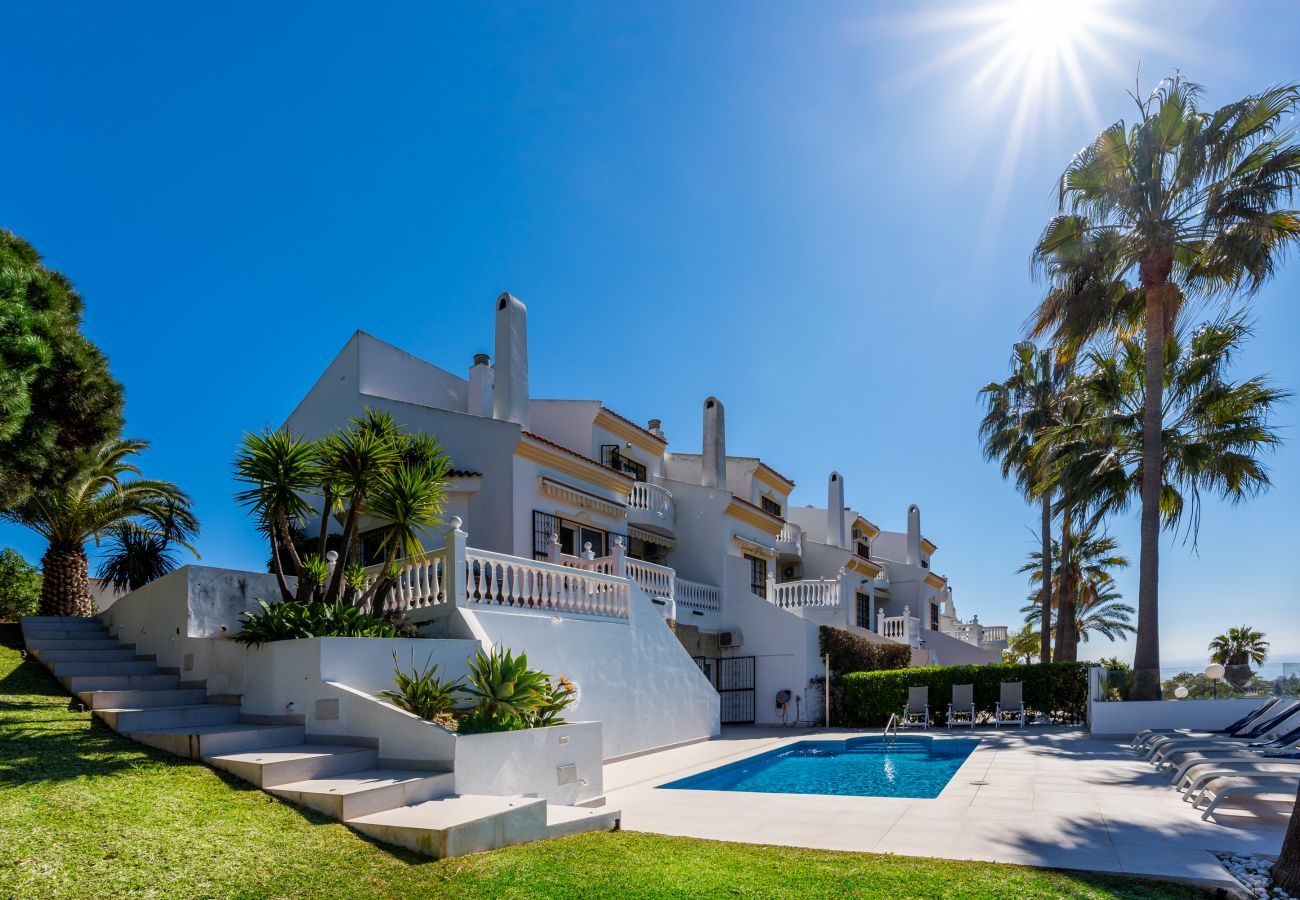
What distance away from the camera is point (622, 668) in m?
15.7

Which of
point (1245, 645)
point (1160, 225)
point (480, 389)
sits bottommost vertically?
point (1245, 645)

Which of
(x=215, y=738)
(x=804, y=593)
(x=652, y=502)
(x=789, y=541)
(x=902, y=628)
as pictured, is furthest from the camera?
(x=902, y=628)

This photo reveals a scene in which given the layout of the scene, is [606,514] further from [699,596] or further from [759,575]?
[759,575]

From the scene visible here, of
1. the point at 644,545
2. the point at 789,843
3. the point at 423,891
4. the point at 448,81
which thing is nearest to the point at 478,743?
the point at 423,891

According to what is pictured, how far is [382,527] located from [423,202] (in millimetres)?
8645

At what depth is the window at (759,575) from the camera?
28703 millimetres

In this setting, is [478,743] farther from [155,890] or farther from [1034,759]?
[1034,759]

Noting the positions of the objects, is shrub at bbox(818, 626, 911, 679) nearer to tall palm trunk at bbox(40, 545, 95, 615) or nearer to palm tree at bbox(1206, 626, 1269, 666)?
tall palm trunk at bbox(40, 545, 95, 615)

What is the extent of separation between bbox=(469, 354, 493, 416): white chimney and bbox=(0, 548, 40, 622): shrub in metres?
11.9

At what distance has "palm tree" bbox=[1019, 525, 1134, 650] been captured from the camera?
28969 mm

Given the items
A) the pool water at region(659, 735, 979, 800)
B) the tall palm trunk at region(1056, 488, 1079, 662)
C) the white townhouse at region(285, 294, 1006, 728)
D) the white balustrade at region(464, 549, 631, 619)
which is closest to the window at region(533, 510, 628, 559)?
the white townhouse at region(285, 294, 1006, 728)

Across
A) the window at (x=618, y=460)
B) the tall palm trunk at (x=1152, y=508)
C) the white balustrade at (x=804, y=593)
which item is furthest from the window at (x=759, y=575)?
the tall palm trunk at (x=1152, y=508)

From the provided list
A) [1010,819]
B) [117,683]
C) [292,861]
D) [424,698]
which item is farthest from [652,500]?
[292,861]

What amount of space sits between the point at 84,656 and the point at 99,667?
2.24 feet
